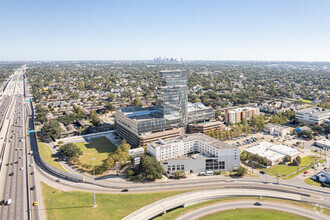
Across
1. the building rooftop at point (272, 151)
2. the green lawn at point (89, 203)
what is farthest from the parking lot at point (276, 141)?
the green lawn at point (89, 203)

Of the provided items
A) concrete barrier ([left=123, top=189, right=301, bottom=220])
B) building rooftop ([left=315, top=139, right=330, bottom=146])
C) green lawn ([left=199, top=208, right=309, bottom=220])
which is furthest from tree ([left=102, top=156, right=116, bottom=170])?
building rooftop ([left=315, top=139, right=330, bottom=146])

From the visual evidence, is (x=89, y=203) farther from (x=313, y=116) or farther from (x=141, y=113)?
(x=313, y=116)

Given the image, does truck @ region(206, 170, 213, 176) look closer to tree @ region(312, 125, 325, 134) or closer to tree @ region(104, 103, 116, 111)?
tree @ region(312, 125, 325, 134)

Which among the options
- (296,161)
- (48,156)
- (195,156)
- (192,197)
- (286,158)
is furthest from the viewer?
(48,156)

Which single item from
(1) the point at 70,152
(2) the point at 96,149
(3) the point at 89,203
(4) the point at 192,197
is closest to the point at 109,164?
(3) the point at 89,203

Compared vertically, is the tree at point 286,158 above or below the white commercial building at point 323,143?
below

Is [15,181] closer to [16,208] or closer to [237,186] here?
[16,208]

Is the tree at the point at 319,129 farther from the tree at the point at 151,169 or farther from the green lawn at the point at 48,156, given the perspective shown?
the green lawn at the point at 48,156
